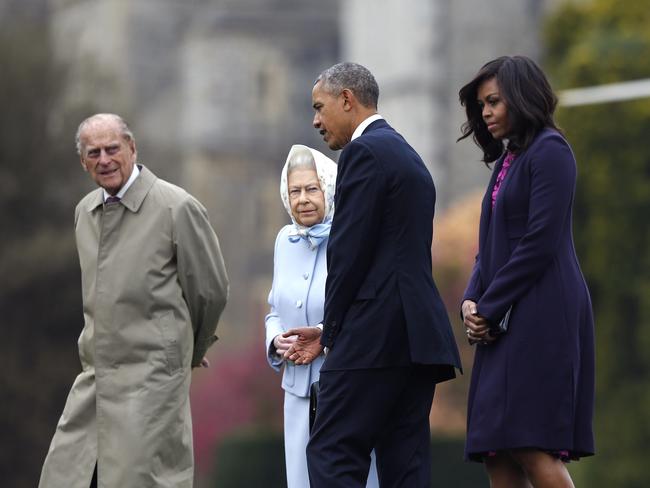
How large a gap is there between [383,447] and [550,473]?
0.59 meters

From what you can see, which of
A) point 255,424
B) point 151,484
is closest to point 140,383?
point 151,484

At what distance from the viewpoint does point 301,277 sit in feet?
22.9

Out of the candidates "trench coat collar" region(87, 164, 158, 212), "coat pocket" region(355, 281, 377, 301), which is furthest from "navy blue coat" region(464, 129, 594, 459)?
"trench coat collar" region(87, 164, 158, 212)

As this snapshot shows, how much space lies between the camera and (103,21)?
53.9 metres

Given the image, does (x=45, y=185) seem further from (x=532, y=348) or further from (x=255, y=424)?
(x=532, y=348)

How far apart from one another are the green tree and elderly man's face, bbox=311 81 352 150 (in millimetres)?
16140

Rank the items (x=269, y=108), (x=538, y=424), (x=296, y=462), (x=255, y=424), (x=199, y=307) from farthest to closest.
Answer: (x=269, y=108)
(x=255, y=424)
(x=199, y=307)
(x=296, y=462)
(x=538, y=424)

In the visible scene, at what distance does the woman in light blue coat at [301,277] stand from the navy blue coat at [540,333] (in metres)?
0.71

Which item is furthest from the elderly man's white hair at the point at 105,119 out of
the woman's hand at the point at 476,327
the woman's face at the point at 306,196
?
the woman's hand at the point at 476,327

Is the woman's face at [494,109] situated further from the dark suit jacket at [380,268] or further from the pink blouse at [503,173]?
the dark suit jacket at [380,268]

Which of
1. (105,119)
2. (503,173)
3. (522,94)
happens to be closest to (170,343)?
(105,119)

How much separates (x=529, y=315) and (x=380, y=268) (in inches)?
21.2

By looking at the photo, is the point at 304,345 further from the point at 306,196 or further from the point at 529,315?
the point at 529,315

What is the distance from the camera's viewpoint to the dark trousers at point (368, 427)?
6.26 meters
